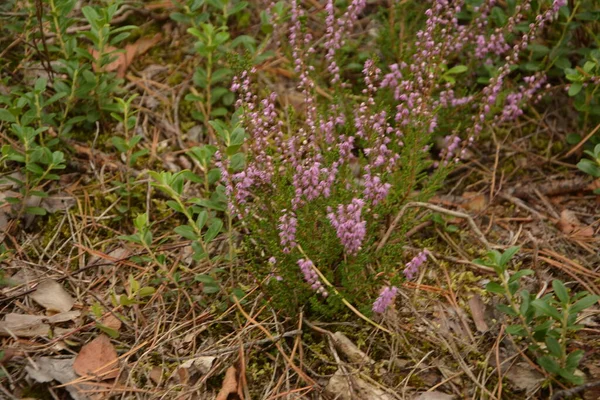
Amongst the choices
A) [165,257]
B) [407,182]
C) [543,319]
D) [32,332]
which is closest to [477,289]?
[543,319]

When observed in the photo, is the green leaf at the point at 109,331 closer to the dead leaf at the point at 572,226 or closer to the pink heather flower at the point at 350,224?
the pink heather flower at the point at 350,224

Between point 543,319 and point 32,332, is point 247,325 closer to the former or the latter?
point 32,332

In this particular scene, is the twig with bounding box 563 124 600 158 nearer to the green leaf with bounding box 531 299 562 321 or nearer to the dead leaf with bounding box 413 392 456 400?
the green leaf with bounding box 531 299 562 321

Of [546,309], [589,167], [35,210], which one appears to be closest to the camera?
[546,309]

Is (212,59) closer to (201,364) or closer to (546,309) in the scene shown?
(201,364)

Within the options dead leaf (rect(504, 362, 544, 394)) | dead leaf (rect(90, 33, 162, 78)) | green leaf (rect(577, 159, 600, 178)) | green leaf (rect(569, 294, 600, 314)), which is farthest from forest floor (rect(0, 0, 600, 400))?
dead leaf (rect(90, 33, 162, 78))

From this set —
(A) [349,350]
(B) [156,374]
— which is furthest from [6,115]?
(A) [349,350]
